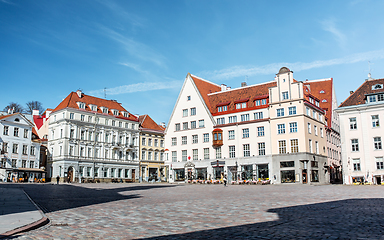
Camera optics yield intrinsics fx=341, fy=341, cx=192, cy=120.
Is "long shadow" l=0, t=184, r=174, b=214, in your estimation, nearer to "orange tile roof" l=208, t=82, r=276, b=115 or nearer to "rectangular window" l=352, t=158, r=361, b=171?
"rectangular window" l=352, t=158, r=361, b=171

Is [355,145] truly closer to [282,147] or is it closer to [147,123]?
[282,147]

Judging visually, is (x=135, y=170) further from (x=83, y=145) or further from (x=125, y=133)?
(x=83, y=145)

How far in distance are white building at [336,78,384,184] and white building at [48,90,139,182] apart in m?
48.3

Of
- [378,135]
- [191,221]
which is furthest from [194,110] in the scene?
[191,221]

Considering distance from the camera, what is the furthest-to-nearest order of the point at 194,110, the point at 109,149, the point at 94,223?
the point at 109,149, the point at 194,110, the point at 94,223

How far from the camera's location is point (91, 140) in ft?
245

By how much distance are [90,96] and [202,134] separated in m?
29.6

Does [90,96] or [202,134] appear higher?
[90,96]

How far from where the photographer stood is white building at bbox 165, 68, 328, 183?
55.3 meters

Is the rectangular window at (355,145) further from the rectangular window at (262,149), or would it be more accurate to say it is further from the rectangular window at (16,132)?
the rectangular window at (16,132)

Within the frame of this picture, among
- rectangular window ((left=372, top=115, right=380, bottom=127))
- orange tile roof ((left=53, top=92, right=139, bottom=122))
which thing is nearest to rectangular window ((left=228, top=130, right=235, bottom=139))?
rectangular window ((left=372, top=115, right=380, bottom=127))

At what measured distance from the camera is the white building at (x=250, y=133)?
55.3 metres

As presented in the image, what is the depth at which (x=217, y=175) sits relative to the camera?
63.7 meters

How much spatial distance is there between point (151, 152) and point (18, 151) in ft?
99.8
